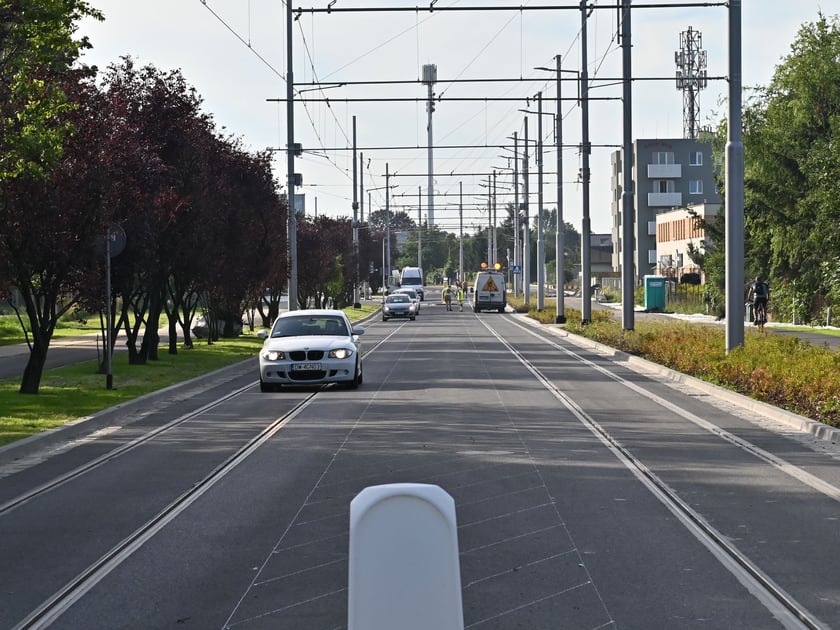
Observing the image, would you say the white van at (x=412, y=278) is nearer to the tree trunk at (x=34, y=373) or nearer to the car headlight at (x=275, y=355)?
the car headlight at (x=275, y=355)

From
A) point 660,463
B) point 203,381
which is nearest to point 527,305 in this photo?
point 203,381

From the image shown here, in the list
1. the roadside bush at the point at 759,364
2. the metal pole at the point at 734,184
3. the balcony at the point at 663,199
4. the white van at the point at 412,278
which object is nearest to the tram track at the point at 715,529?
the roadside bush at the point at 759,364

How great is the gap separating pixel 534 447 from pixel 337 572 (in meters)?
6.78

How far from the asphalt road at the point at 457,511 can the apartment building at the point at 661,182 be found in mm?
106473

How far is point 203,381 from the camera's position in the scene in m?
27.4

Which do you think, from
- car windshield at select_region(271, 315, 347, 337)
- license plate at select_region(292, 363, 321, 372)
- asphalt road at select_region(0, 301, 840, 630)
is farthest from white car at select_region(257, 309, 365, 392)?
asphalt road at select_region(0, 301, 840, 630)

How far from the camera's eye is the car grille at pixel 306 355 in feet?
78.6

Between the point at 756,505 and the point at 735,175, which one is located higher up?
the point at 735,175

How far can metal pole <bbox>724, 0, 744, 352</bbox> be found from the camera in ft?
84.9

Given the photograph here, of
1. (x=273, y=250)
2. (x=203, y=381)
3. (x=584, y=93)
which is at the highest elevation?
(x=584, y=93)

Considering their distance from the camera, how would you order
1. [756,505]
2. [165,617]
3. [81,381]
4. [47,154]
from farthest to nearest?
1. [81,381]
2. [47,154]
3. [756,505]
4. [165,617]

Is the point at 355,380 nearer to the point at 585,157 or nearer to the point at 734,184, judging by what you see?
the point at 734,184

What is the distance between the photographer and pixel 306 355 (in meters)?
24.0

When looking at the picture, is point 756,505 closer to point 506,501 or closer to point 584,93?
point 506,501
